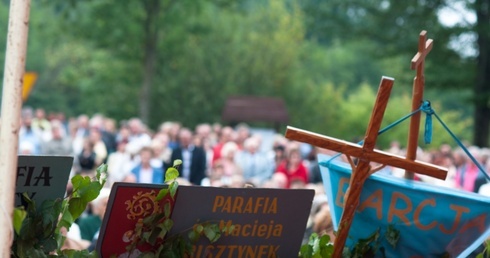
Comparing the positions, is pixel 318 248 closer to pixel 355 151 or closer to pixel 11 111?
pixel 355 151

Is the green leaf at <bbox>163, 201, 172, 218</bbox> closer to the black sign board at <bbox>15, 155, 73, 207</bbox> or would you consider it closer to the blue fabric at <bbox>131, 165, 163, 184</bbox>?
the black sign board at <bbox>15, 155, 73, 207</bbox>

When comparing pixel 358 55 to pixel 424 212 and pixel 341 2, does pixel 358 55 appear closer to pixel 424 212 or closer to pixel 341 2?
pixel 341 2

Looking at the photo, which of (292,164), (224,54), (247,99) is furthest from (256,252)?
(224,54)

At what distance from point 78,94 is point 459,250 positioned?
58.9m

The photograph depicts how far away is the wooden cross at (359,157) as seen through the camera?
5848mm

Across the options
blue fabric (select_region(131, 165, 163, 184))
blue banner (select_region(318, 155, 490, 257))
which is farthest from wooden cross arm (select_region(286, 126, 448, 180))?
blue fabric (select_region(131, 165, 163, 184))

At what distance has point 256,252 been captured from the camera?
5.64 m

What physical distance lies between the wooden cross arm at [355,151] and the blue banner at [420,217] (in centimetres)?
16

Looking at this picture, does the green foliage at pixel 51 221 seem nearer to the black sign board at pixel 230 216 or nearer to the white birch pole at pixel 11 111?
the black sign board at pixel 230 216

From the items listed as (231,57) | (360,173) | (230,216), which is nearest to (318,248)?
(360,173)

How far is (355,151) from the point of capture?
19.5 feet

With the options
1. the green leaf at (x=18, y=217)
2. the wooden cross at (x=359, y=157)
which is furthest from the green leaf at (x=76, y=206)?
the wooden cross at (x=359, y=157)

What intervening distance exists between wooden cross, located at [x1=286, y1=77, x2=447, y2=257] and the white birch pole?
6.12 ft

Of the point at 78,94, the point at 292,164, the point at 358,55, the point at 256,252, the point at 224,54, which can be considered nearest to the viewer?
the point at 256,252
